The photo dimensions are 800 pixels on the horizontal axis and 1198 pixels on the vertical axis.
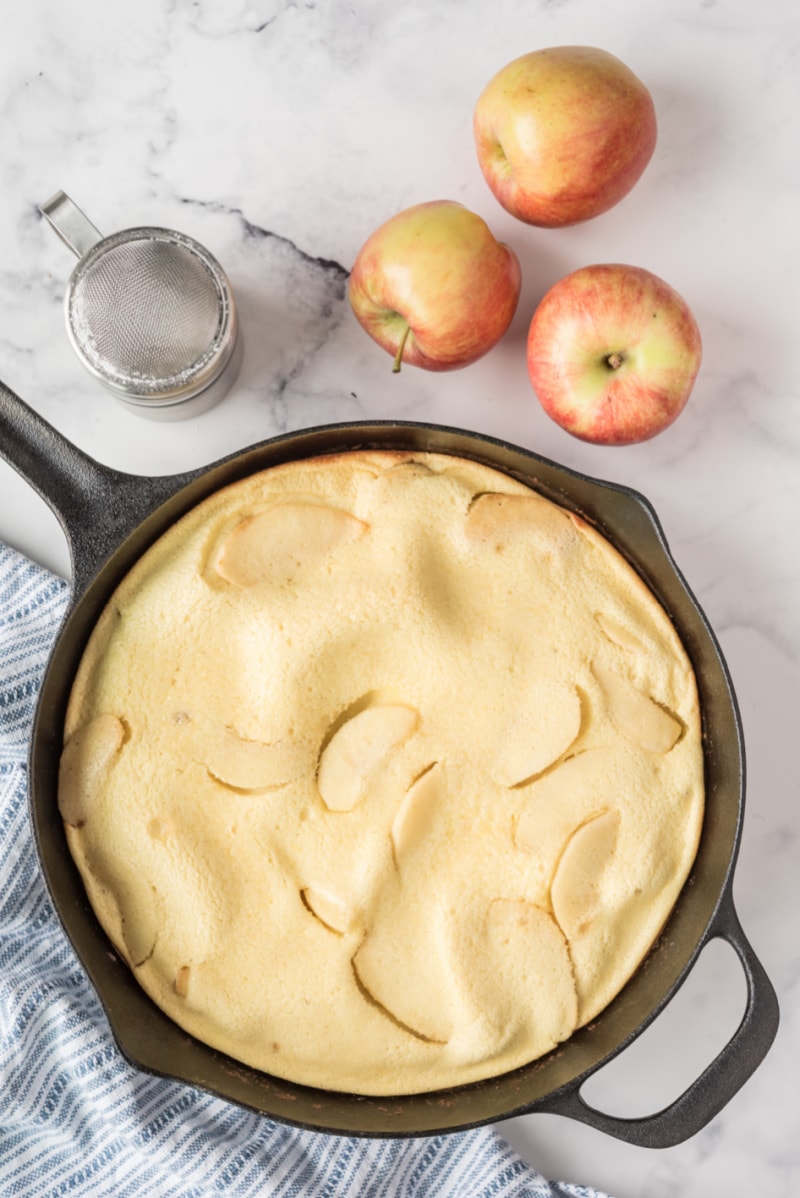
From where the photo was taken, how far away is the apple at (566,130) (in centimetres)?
112

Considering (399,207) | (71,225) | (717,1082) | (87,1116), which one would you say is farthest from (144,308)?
(717,1082)

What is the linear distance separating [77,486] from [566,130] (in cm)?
65

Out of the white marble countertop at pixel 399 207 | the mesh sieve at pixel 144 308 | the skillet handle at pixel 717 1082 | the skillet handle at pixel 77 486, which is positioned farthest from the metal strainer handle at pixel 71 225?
the skillet handle at pixel 717 1082

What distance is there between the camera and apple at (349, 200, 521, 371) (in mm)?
1114

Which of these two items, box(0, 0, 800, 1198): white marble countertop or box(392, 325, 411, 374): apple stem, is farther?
box(0, 0, 800, 1198): white marble countertop

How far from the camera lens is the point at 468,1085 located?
1.14 meters

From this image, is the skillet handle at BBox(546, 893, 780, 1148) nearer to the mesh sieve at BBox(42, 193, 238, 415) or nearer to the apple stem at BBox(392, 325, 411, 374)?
the apple stem at BBox(392, 325, 411, 374)

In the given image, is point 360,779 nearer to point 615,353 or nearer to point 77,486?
point 77,486

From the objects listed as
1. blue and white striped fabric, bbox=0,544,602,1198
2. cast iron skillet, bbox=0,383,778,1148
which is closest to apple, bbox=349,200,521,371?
cast iron skillet, bbox=0,383,778,1148

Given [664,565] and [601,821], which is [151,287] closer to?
[664,565]

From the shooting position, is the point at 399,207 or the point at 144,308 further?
the point at 399,207

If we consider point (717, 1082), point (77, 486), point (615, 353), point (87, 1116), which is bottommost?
point (717, 1082)

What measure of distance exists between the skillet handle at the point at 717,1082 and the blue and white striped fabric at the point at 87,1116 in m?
0.22

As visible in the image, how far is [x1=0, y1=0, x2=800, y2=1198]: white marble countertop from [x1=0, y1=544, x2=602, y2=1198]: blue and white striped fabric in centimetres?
8
